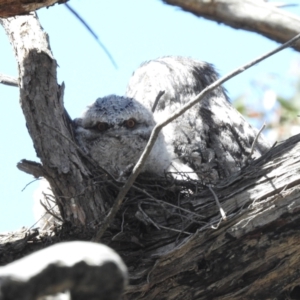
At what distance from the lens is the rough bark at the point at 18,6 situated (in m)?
2.16

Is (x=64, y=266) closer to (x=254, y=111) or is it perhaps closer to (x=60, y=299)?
(x=60, y=299)

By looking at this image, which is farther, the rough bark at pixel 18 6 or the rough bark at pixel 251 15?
the rough bark at pixel 251 15

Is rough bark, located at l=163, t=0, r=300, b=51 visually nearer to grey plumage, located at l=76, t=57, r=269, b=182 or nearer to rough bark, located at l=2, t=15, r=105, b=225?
grey plumage, located at l=76, t=57, r=269, b=182

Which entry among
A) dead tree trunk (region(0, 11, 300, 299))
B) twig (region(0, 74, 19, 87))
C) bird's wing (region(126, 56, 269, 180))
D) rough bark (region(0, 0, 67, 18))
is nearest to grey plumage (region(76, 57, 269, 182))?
bird's wing (region(126, 56, 269, 180))

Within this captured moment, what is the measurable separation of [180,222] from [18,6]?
1.12m

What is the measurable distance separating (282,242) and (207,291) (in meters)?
0.36

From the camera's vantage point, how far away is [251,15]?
3.65 meters

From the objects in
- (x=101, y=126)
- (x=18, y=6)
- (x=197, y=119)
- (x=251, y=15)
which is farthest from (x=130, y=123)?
(x=18, y=6)

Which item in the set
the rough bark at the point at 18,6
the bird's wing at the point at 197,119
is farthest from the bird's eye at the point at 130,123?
the rough bark at the point at 18,6

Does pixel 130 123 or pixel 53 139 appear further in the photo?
pixel 130 123

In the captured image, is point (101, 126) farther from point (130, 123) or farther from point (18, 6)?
point (18, 6)

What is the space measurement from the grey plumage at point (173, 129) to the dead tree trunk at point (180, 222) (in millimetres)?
418

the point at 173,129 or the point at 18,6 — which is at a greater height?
the point at 18,6

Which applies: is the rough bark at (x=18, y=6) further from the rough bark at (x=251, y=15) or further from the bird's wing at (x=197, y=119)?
the rough bark at (x=251, y=15)
